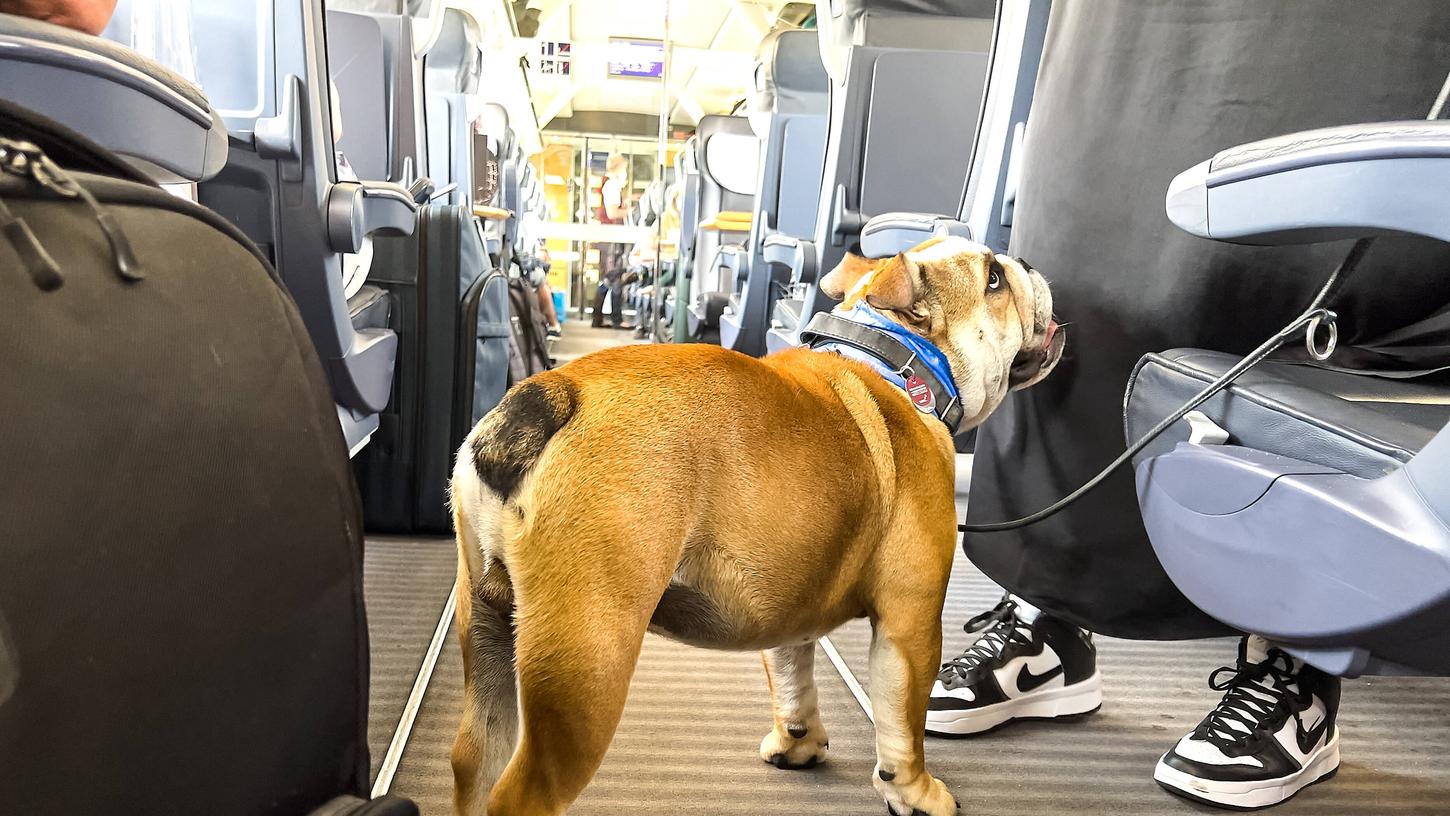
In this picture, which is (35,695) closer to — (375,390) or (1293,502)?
(1293,502)

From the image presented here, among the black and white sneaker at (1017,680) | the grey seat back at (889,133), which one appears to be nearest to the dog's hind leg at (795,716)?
the black and white sneaker at (1017,680)

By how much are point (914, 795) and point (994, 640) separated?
0.50 m

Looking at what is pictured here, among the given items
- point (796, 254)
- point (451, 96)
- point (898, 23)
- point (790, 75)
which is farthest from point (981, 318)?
point (451, 96)

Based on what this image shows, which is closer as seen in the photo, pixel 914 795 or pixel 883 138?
pixel 914 795

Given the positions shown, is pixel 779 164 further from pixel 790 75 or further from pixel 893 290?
pixel 893 290

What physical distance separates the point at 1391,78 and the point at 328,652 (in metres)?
1.57

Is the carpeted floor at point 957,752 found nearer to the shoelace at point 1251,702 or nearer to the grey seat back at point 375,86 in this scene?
the shoelace at point 1251,702

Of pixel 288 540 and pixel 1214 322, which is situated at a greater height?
pixel 1214 322

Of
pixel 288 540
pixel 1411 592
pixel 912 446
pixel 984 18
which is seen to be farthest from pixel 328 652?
pixel 984 18

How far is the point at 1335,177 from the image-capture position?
771mm

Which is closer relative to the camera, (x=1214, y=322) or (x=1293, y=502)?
(x=1293, y=502)

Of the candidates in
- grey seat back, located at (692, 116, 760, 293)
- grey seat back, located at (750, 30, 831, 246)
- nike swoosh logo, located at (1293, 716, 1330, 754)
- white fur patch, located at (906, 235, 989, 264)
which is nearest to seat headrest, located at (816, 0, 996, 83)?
grey seat back, located at (750, 30, 831, 246)

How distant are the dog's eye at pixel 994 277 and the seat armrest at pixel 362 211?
132 centimetres

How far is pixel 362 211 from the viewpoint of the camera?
190 centimetres
